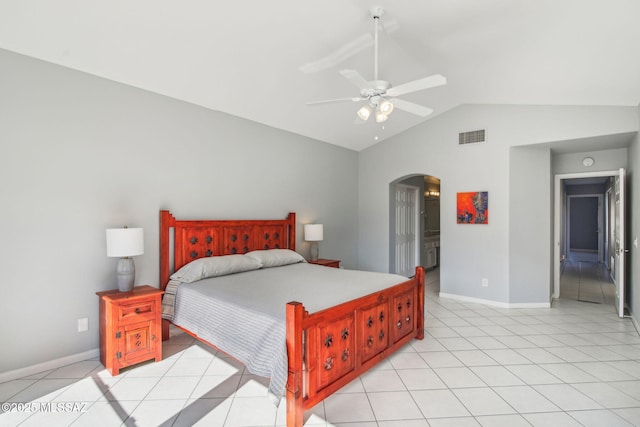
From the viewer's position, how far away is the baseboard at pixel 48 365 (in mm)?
2617

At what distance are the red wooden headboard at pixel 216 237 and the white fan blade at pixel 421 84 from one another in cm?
264

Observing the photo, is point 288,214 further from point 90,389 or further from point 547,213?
point 547,213

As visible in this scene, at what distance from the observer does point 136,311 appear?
2.84 m

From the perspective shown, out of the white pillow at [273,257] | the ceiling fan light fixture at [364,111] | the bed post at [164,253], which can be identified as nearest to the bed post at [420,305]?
the white pillow at [273,257]

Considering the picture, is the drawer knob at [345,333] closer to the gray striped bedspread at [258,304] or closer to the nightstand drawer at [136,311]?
the gray striped bedspread at [258,304]

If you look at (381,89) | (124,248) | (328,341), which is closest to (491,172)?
(381,89)

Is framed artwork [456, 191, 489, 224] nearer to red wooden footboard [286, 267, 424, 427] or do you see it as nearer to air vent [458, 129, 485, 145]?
air vent [458, 129, 485, 145]

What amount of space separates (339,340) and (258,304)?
0.68 metres

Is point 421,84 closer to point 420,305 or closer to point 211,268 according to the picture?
point 420,305

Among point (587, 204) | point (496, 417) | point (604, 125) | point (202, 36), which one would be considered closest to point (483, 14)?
point (202, 36)

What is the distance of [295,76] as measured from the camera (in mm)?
3613

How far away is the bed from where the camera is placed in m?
2.11

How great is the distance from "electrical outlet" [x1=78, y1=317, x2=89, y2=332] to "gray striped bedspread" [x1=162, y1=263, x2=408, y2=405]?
2.20 ft

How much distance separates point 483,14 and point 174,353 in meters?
4.20
